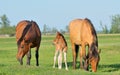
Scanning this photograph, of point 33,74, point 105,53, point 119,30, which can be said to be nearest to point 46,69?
point 33,74

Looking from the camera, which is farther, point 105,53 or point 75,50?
point 105,53

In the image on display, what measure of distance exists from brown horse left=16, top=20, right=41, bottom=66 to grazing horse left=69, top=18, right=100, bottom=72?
1.85m

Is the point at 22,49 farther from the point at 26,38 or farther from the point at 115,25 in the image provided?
the point at 115,25

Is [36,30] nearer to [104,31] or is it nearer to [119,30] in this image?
[104,31]

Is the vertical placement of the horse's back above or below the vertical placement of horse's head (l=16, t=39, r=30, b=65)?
above

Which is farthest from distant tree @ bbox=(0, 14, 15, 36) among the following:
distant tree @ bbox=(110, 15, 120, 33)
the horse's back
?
the horse's back

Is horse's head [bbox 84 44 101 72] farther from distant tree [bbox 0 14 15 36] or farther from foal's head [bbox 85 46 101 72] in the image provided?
distant tree [bbox 0 14 15 36]

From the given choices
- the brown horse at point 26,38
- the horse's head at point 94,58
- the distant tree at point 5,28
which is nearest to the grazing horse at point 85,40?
the horse's head at point 94,58

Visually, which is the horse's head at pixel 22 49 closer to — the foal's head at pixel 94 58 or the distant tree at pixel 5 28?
the foal's head at pixel 94 58

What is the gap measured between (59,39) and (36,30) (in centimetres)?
155

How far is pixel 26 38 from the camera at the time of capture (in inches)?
762

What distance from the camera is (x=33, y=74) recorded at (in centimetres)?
1398

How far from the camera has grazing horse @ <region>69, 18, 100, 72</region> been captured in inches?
674

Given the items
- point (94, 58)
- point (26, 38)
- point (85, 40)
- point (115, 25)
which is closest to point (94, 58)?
point (94, 58)
